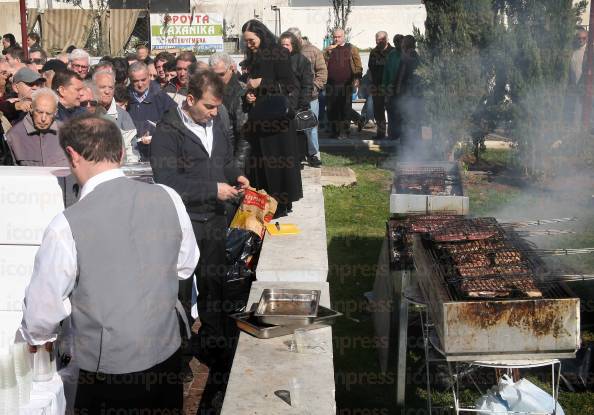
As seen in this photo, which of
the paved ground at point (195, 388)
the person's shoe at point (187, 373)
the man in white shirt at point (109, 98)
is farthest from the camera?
the man in white shirt at point (109, 98)

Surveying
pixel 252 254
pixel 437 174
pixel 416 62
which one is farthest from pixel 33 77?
pixel 416 62

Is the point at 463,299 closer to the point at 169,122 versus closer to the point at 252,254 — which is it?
the point at 169,122

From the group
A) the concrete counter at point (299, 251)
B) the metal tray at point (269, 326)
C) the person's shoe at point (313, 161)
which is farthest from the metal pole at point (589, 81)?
the metal tray at point (269, 326)

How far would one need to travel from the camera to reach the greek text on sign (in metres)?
28.8

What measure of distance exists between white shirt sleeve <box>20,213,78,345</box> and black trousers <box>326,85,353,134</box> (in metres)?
12.2

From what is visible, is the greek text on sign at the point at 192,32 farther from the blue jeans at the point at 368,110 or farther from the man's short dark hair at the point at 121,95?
the man's short dark hair at the point at 121,95

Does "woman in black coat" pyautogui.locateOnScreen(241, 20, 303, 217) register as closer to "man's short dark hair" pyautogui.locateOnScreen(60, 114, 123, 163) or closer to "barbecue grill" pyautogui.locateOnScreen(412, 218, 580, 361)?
"barbecue grill" pyautogui.locateOnScreen(412, 218, 580, 361)

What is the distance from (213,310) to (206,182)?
1068 millimetres

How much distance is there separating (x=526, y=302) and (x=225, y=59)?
4445mm

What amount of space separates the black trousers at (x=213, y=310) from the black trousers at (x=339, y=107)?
31.8 feet

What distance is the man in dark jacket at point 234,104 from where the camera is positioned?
7.65 m

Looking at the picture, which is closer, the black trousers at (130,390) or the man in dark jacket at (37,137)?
the black trousers at (130,390)

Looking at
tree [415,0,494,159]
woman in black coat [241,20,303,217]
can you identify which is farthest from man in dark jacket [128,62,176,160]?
tree [415,0,494,159]

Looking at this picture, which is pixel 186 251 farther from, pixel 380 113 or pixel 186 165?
pixel 380 113
